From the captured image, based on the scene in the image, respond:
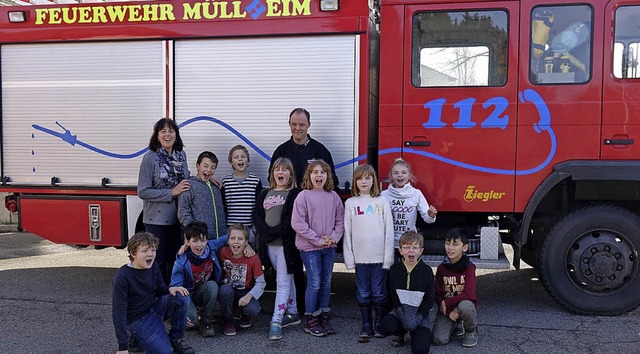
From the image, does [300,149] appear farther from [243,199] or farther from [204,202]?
[204,202]

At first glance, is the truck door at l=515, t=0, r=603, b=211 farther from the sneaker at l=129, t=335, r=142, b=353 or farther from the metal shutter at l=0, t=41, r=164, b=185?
the sneaker at l=129, t=335, r=142, b=353

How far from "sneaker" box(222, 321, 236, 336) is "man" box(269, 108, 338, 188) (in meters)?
1.42

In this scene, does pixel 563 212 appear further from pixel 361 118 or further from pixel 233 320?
pixel 233 320

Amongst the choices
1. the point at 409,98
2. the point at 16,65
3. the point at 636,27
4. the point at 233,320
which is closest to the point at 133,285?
the point at 233,320

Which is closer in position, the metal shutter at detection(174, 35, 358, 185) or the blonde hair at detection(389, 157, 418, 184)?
the blonde hair at detection(389, 157, 418, 184)

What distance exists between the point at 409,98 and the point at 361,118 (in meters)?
0.47

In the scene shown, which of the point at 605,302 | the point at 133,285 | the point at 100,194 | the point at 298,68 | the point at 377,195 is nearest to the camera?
the point at 133,285

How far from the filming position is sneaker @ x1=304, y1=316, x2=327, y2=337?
4.77 metres

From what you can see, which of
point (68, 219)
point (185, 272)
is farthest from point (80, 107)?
point (185, 272)

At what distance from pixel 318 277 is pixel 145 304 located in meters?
1.41

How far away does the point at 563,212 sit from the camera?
533cm

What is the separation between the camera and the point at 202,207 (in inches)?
198

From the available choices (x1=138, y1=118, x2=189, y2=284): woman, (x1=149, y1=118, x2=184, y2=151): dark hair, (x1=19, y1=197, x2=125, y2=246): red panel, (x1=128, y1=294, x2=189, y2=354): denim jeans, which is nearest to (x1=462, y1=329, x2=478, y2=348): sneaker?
(x1=128, y1=294, x2=189, y2=354): denim jeans

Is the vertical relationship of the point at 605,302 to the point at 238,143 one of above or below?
below
